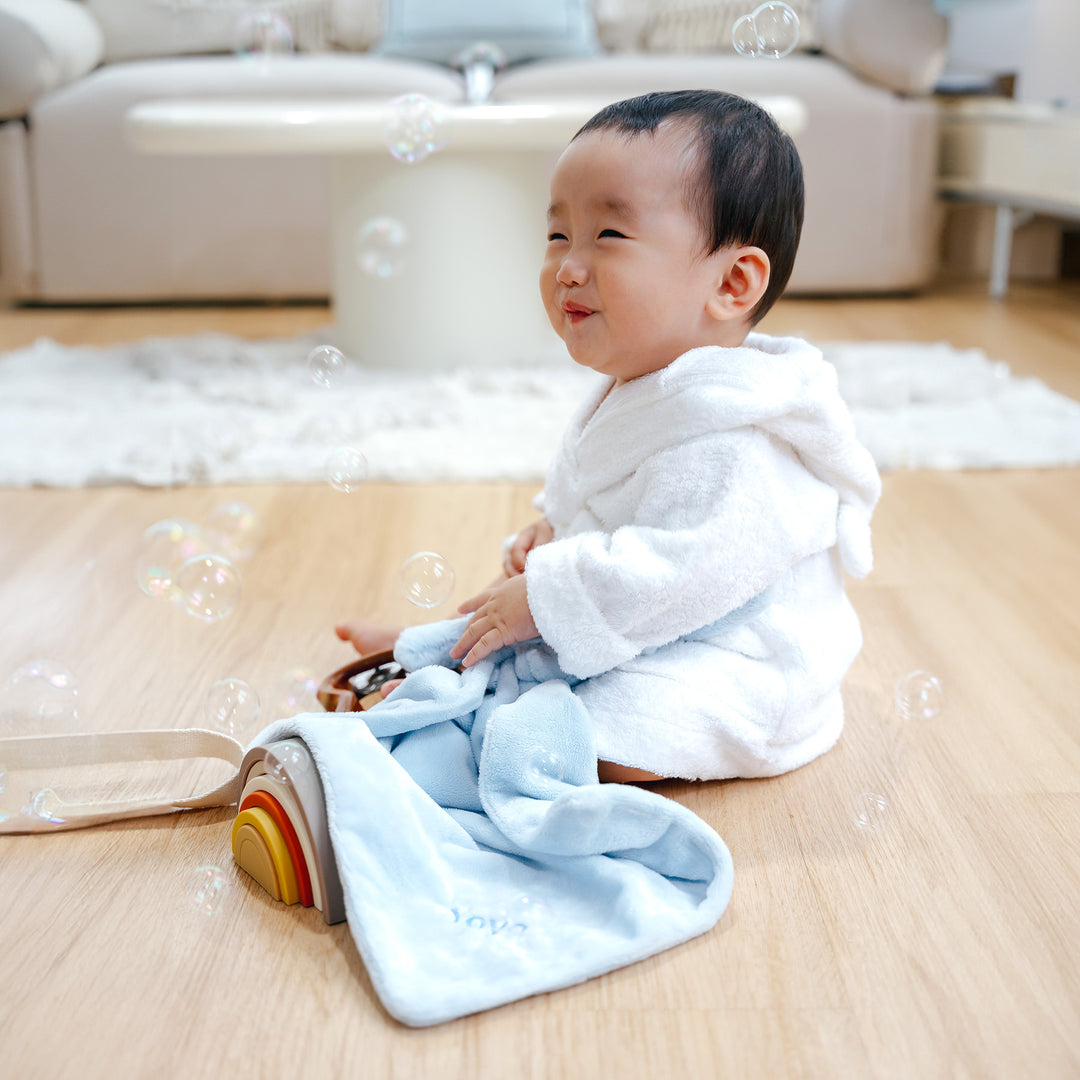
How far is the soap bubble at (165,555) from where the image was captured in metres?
1.14

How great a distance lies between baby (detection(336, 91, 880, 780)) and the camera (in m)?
0.89

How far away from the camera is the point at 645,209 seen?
0.89m

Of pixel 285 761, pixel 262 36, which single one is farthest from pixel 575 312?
pixel 262 36

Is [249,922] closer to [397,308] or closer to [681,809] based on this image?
[681,809]

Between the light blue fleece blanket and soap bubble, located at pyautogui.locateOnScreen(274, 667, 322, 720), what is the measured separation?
0.18 meters

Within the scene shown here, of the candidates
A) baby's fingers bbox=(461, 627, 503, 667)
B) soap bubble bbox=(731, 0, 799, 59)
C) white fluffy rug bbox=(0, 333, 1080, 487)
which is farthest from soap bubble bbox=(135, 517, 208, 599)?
soap bubble bbox=(731, 0, 799, 59)

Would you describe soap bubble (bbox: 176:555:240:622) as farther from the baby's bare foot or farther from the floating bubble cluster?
the floating bubble cluster

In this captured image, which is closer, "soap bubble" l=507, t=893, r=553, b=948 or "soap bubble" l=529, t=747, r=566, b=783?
"soap bubble" l=507, t=893, r=553, b=948

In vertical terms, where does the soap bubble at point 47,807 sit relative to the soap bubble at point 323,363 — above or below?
below

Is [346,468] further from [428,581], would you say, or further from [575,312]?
[575,312]

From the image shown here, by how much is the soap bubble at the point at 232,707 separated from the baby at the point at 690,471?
19cm

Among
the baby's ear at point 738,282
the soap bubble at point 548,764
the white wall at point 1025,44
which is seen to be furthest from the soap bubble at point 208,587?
the white wall at point 1025,44

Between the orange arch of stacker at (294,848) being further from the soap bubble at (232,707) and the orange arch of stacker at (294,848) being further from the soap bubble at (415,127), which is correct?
the soap bubble at (415,127)

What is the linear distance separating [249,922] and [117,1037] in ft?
0.38
